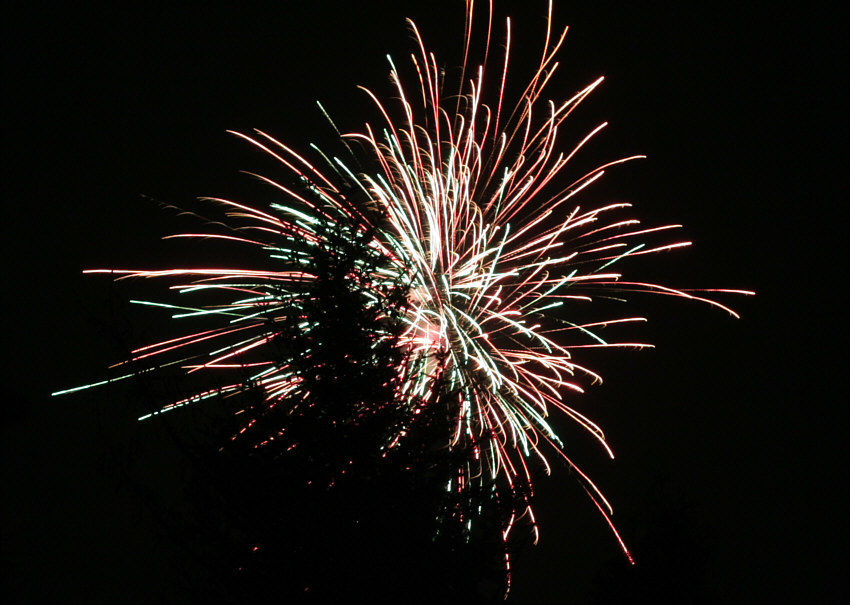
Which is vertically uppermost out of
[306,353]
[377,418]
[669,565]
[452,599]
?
[306,353]

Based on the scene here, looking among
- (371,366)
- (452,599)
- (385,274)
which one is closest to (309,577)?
(452,599)

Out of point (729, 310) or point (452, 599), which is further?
point (729, 310)

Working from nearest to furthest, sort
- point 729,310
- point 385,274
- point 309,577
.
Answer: point 309,577, point 385,274, point 729,310

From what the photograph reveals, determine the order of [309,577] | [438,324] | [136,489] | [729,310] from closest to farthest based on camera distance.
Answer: [309,577], [136,489], [729,310], [438,324]

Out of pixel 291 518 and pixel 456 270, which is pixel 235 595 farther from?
pixel 456 270

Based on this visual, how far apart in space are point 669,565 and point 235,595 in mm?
5317

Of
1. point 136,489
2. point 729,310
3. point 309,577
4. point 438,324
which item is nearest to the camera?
point 309,577

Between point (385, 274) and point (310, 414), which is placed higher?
point (385, 274)

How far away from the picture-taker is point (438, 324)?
42.8ft

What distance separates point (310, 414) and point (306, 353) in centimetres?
76

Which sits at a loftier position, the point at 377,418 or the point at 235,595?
the point at 377,418

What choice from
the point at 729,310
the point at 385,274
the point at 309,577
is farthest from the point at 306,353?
the point at 729,310

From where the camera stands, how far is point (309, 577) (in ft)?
23.7

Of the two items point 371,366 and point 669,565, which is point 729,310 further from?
point 371,366
